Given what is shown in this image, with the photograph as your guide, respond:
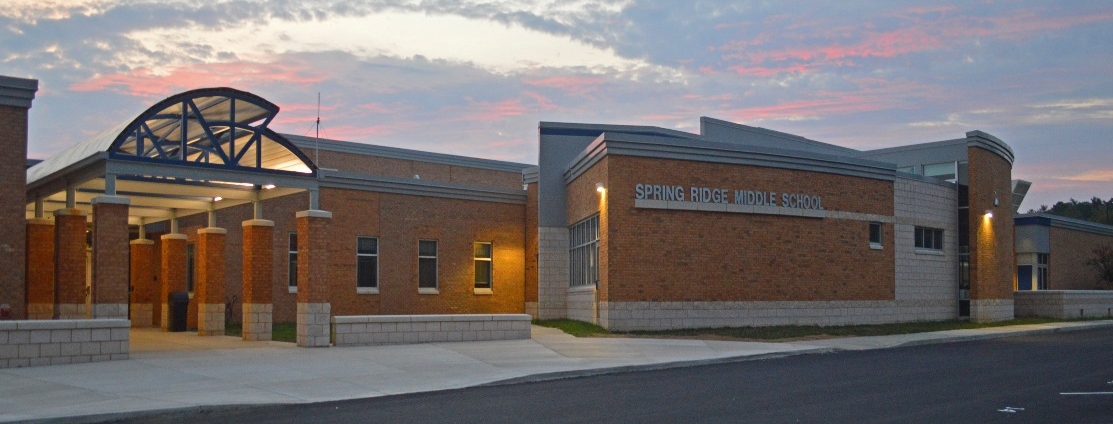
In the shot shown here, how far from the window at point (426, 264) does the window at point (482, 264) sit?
1591 millimetres

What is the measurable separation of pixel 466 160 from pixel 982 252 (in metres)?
23.9

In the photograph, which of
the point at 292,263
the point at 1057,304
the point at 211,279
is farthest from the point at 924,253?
the point at 211,279

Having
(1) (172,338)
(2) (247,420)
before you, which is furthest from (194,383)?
(1) (172,338)

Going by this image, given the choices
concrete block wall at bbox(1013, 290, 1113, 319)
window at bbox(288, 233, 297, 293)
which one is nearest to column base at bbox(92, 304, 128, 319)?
window at bbox(288, 233, 297, 293)

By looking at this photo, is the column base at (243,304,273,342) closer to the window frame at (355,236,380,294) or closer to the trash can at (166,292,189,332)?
the trash can at (166,292,189,332)

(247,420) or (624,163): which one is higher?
(624,163)

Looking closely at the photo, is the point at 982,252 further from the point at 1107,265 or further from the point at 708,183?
the point at 1107,265

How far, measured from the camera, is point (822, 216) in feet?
101

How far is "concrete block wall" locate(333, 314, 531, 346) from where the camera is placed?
71.4ft

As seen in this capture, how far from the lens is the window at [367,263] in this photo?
31.7 meters

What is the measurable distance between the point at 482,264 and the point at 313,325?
13.3 m

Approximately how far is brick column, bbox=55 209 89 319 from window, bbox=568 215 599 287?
13.6 meters

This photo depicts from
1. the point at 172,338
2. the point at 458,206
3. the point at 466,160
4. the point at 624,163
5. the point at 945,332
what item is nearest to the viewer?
the point at 172,338

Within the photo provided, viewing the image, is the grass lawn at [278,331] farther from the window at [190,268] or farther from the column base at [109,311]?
the column base at [109,311]
